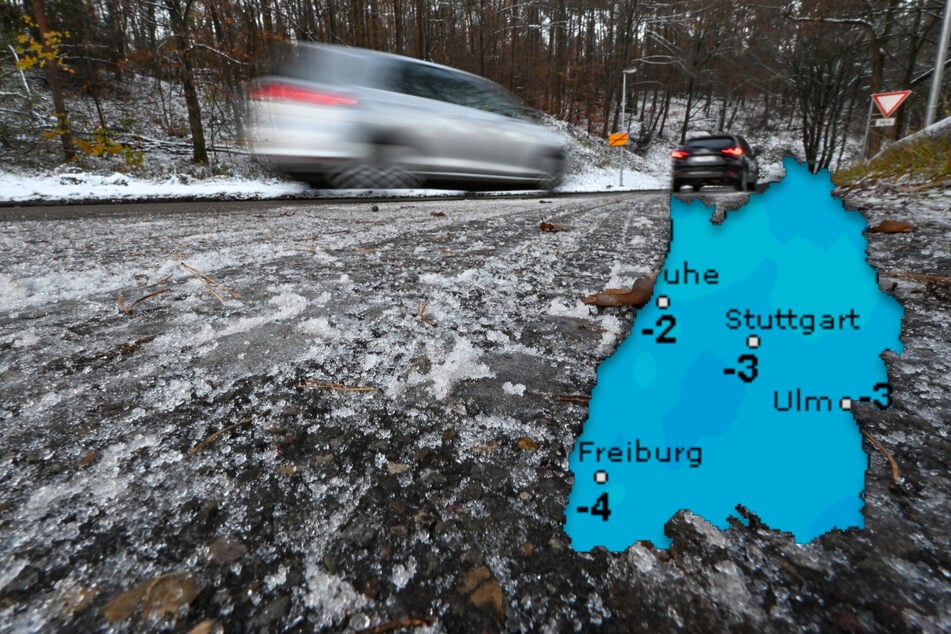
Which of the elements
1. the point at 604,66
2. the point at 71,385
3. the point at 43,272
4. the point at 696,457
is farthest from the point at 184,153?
the point at 604,66

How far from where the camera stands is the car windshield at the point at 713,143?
9.20 meters

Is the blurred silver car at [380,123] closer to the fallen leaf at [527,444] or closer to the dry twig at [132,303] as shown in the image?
the dry twig at [132,303]

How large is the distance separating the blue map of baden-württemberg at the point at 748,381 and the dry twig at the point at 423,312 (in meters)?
0.82

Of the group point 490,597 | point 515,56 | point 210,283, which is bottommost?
point 490,597

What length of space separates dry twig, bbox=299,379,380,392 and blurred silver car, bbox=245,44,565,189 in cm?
486

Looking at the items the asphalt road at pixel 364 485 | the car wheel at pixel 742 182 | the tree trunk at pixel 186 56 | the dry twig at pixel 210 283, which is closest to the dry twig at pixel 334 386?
the asphalt road at pixel 364 485

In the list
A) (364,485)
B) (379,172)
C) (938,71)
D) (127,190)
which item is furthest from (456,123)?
(938,71)

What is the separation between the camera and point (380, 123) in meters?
5.32

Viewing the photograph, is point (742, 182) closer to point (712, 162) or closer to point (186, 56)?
point (712, 162)

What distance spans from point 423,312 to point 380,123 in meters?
4.70

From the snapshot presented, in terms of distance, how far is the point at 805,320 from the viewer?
52 cm

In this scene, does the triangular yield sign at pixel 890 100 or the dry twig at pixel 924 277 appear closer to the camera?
the dry twig at pixel 924 277

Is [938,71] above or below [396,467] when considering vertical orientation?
above

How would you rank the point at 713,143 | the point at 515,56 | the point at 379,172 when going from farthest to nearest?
the point at 515,56
the point at 713,143
the point at 379,172
